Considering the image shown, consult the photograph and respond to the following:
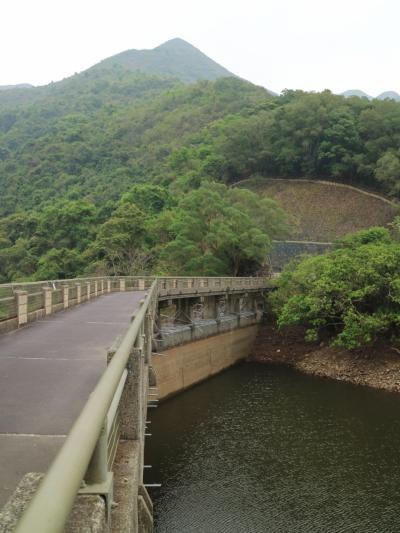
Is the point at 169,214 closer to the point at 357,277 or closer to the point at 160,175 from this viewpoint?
the point at 357,277

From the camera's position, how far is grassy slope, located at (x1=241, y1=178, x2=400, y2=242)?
193 feet

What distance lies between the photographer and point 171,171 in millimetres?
83375

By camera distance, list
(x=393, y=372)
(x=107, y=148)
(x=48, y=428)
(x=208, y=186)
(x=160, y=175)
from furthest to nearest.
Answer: (x=107, y=148) → (x=160, y=175) → (x=208, y=186) → (x=393, y=372) → (x=48, y=428)

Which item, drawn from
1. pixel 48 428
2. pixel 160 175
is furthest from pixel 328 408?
pixel 160 175

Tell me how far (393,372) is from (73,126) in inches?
4285

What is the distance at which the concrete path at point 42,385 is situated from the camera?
12.3 feet

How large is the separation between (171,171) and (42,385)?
7936 cm

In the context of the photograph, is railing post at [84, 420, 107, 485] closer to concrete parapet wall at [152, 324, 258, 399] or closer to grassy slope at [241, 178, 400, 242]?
concrete parapet wall at [152, 324, 258, 399]

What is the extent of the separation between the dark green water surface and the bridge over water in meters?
3.66

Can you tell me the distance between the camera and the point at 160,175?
82062 millimetres

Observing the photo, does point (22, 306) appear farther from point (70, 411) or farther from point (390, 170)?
point (390, 170)

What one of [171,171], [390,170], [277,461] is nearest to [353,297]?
[277,461]

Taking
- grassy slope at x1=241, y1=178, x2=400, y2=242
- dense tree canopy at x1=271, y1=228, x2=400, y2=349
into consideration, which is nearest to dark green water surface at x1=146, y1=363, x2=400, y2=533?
dense tree canopy at x1=271, y1=228, x2=400, y2=349

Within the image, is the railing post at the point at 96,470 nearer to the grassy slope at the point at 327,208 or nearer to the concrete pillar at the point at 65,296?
the concrete pillar at the point at 65,296
